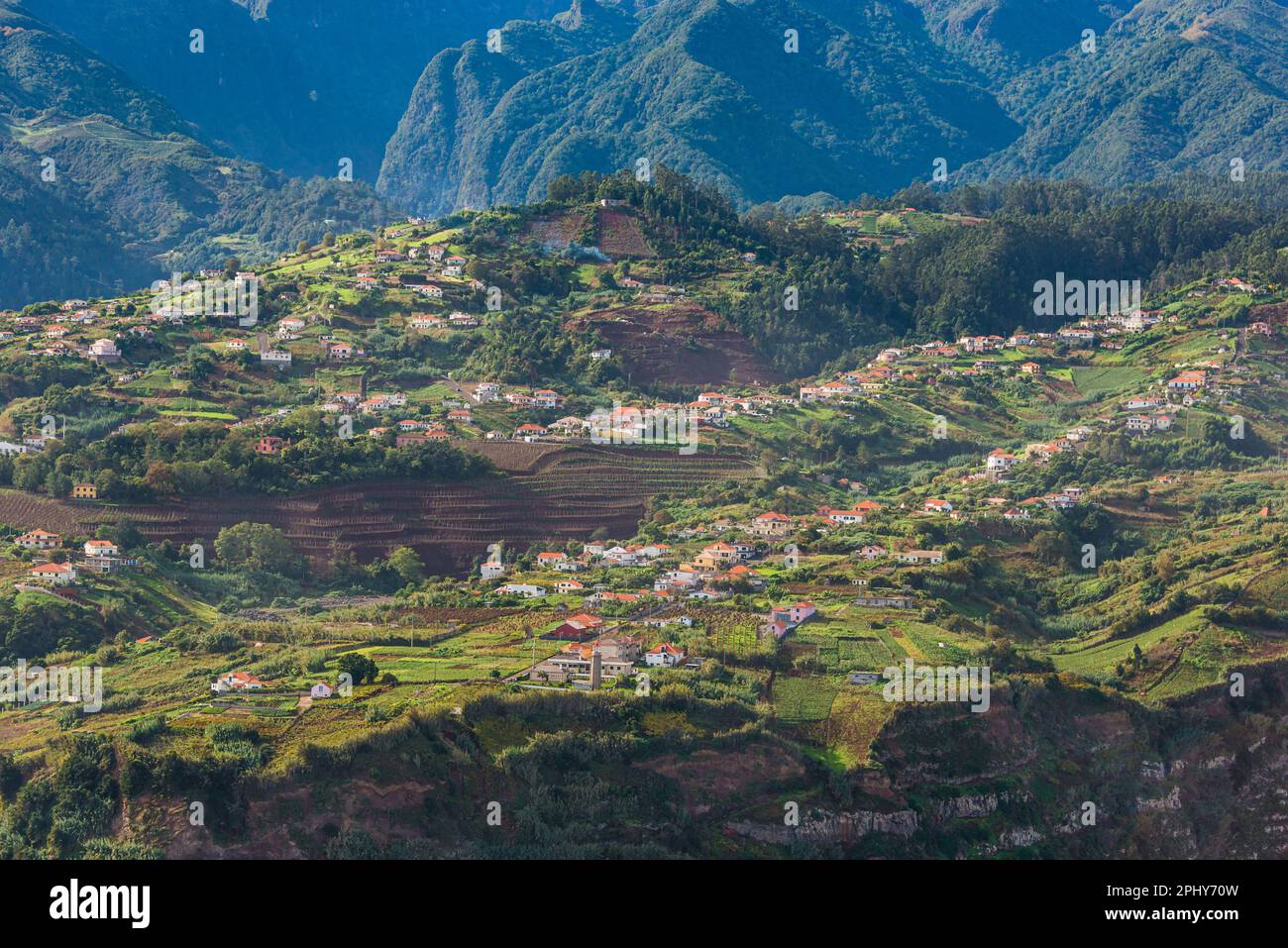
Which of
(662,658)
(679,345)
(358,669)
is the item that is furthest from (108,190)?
(662,658)

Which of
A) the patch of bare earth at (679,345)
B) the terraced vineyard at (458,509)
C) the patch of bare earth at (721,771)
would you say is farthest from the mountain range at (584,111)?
the patch of bare earth at (721,771)

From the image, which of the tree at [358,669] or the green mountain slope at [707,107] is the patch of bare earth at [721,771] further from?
the green mountain slope at [707,107]

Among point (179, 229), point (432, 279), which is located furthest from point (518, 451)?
point (179, 229)

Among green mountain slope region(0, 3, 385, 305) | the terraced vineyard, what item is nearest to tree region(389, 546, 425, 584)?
the terraced vineyard

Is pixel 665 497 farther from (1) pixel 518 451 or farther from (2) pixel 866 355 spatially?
(2) pixel 866 355

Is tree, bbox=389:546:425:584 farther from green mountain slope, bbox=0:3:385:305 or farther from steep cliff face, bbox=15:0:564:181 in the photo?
steep cliff face, bbox=15:0:564:181

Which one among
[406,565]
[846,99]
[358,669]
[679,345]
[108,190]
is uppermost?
[846,99]

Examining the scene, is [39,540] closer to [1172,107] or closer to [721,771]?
[721,771]
